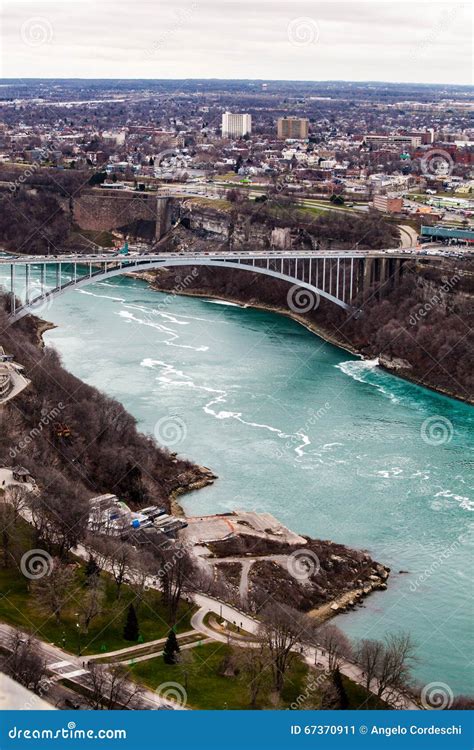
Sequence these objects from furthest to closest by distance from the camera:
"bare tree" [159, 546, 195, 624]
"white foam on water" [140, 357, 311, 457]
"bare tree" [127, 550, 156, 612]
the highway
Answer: the highway
"white foam on water" [140, 357, 311, 457]
"bare tree" [127, 550, 156, 612]
"bare tree" [159, 546, 195, 624]

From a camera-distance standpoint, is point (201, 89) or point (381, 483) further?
point (201, 89)

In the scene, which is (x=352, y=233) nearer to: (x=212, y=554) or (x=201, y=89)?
(x=212, y=554)

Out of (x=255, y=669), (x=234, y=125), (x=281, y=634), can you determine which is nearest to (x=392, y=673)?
(x=281, y=634)

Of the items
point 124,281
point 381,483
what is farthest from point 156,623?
point 124,281

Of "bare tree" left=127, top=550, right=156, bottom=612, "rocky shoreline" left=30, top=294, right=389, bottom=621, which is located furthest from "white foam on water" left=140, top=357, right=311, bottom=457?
"bare tree" left=127, top=550, right=156, bottom=612

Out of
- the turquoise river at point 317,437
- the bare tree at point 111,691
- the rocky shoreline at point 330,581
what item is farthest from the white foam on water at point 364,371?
the bare tree at point 111,691

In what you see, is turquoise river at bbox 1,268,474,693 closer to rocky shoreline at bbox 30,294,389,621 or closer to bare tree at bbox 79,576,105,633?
rocky shoreline at bbox 30,294,389,621
